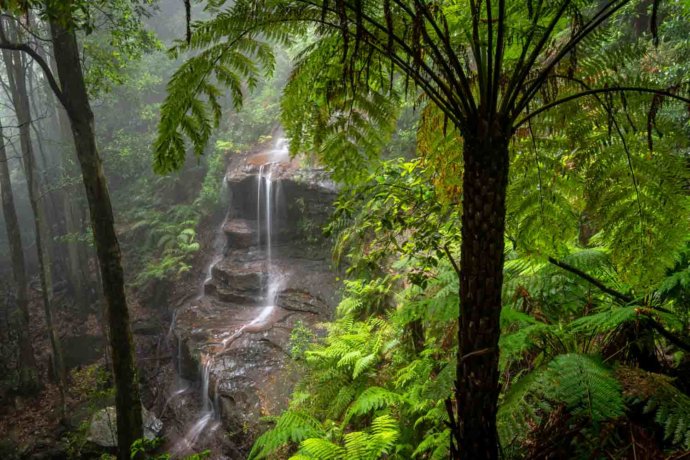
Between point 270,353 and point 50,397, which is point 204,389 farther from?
point 50,397

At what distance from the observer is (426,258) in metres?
2.88

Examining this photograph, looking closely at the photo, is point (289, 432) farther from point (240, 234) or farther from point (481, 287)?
point (240, 234)

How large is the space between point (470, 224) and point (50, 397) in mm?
11996

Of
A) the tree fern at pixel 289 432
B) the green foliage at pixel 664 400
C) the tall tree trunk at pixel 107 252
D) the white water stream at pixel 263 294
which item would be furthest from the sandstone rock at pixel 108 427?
the green foliage at pixel 664 400

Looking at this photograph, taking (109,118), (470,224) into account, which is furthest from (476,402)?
(109,118)

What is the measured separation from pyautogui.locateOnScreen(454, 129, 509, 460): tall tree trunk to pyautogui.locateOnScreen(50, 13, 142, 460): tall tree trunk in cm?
473

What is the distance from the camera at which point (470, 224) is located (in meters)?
1.49

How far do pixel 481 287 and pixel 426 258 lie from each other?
1407 millimetres

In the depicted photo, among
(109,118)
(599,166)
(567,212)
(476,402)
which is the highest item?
(109,118)

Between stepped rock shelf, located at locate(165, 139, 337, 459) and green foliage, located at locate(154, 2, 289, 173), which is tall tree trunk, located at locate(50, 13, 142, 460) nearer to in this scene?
stepped rock shelf, located at locate(165, 139, 337, 459)

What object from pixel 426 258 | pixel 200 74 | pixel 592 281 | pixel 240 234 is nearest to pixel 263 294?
pixel 240 234

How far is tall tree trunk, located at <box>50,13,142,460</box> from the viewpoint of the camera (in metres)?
4.98

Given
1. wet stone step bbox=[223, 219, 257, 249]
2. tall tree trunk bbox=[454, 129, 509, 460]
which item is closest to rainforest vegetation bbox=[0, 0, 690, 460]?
tall tree trunk bbox=[454, 129, 509, 460]

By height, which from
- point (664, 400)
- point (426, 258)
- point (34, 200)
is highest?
point (34, 200)
